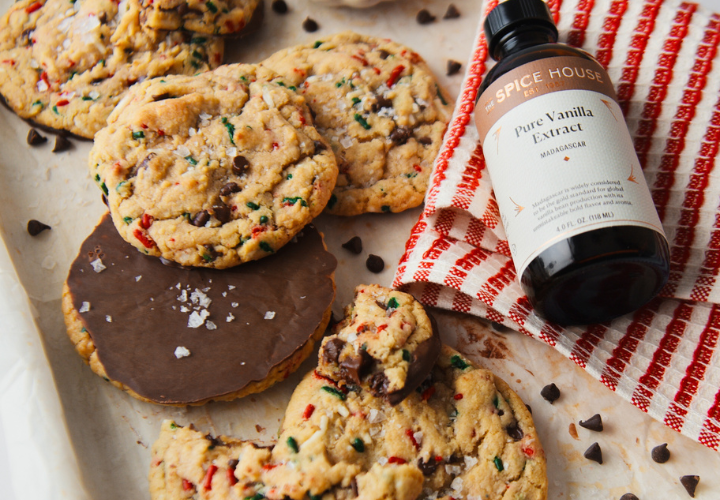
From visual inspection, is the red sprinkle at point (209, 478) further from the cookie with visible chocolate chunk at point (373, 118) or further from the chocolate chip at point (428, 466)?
the cookie with visible chocolate chunk at point (373, 118)

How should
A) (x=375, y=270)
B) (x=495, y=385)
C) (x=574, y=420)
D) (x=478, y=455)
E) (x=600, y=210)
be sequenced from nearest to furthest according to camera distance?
(x=600, y=210), (x=478, y=455), (x=495, y=385), (x=574, y=420), (x=375, y=270)

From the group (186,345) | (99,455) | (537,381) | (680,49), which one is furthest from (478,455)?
(680,49)

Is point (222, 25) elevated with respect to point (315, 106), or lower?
elevated

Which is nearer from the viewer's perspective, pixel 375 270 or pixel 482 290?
pixel 482 290

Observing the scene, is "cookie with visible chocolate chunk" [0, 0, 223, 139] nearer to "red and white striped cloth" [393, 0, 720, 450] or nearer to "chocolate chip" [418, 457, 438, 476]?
"red and white striped cloth" [393, 0, 720, 450]

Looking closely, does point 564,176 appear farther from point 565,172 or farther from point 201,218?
point 201,218

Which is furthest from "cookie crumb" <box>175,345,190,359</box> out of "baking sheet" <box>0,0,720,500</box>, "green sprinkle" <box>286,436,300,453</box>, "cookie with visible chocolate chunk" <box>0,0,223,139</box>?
"cookie with visible chocolate chunk" <box>0,0,223,139</box>

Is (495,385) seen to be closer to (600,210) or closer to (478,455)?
(478,455)
